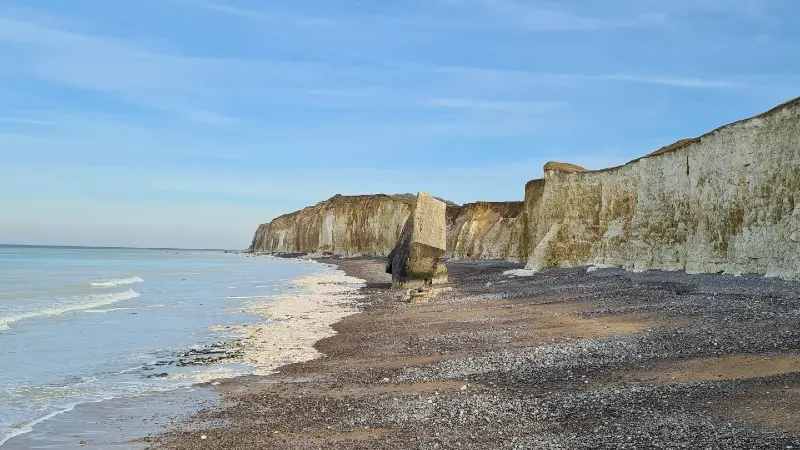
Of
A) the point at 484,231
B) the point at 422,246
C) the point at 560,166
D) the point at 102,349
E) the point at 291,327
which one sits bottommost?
the point at 102,349

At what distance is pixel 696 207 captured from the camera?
25.2 meters

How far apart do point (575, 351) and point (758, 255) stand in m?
11.9

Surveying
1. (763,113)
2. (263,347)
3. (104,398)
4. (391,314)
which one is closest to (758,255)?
(763,113)

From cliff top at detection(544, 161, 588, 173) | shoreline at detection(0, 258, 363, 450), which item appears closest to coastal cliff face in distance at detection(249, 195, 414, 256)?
cliff top at detection(544, 161, 588, 173)

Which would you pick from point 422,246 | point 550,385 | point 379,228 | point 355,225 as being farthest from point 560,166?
point 355,225

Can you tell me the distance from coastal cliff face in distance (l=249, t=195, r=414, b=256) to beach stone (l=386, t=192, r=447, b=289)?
65217 mm

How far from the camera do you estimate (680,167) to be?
2694 cm

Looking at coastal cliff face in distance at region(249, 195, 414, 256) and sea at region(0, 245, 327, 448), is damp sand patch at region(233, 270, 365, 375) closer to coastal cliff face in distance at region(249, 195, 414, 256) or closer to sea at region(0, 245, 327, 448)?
sea at region(0, 245, 327, 448)

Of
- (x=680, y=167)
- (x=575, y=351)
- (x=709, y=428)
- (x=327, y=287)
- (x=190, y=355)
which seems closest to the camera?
(x=709, y=428)

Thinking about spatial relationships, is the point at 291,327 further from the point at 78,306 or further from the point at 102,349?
the point at 78,306

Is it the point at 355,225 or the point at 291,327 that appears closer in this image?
the point at 291,327

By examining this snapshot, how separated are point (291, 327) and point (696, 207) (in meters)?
15.6

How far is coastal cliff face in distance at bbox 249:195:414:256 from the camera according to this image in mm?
101375

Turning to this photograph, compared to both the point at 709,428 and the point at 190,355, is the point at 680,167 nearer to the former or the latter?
the point at 190,355
